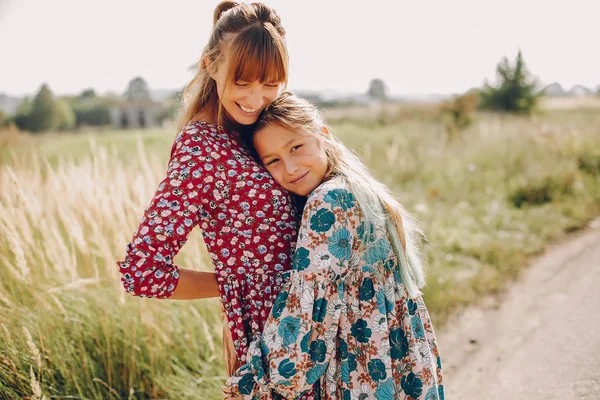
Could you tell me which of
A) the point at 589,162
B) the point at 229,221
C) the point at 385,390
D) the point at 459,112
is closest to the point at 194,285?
the point at 229,221

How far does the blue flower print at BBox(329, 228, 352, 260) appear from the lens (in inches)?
61.7

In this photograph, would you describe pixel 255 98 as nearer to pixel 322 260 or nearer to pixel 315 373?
pixel 322 260

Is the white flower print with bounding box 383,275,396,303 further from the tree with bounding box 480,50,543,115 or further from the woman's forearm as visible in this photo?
the tree with bounding box 480,50,543,115

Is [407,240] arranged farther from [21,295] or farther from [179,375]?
[21,295]

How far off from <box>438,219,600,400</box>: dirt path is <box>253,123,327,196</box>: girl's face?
5.94ft

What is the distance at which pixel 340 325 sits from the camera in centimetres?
166

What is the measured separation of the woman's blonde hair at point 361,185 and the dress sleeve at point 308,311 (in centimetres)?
10

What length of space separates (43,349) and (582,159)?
322 inches

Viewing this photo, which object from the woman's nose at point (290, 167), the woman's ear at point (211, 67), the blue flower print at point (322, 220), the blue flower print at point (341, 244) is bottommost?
the blue flower print at point (341, 244)

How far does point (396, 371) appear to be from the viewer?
5.77ft

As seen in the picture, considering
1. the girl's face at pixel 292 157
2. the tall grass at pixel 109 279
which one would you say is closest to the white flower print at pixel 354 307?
the girl's face at pixel 292 157

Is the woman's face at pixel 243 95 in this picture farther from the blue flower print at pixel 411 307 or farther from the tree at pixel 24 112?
the tree at pixel 24 112

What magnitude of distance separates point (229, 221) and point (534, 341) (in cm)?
252

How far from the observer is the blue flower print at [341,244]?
61.7 inches
